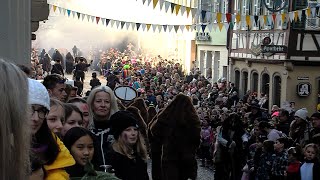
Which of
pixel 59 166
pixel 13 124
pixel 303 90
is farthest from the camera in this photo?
pixel 303 90

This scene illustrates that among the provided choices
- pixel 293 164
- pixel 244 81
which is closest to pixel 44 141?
pixel 293 164

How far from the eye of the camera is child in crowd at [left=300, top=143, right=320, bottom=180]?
742 cm

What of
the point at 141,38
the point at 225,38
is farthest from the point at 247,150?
the point at 141,38

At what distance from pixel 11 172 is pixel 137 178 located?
9.94 ft

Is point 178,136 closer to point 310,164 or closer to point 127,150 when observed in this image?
point 310,164

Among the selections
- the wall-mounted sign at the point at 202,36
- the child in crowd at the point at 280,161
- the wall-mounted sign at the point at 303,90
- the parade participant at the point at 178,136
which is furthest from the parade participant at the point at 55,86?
the wall-mounted sign at the point at 202,36

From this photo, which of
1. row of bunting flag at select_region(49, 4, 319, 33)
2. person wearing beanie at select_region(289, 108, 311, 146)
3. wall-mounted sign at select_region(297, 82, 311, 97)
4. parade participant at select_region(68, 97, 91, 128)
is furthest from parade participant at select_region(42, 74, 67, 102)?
wall-mounted sign at select_region(297, 82, 311, 97)

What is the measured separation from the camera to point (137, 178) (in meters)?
4.53

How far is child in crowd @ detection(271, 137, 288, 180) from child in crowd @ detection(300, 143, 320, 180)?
0.76 metres

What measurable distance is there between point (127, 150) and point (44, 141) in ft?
6.48

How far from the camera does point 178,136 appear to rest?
817 cm

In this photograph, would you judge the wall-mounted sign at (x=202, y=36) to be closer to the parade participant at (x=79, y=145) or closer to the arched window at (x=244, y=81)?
the arched window at (x=244, y=81)

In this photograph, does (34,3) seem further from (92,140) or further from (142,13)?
(142,13)

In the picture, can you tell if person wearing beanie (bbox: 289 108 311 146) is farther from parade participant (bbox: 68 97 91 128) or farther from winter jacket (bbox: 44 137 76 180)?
winter jacket (bbox: 44 137 76 180)
